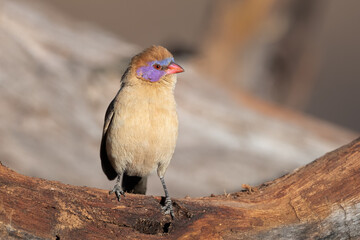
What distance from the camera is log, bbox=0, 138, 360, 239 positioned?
3.88 metres

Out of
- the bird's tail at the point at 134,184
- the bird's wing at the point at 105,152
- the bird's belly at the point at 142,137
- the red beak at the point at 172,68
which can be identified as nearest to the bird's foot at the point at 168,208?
the bird's belly at the point at 142,137

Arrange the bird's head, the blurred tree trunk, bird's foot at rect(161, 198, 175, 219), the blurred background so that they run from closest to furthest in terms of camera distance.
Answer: bird's foot at rect(161, 198, 175, 219), the bird's head, the blurred background, the blurred tree trunk

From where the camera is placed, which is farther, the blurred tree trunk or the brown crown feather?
the blurred tree trunk

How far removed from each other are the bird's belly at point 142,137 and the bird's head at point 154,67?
1.26 ft

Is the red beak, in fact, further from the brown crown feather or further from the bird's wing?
the bird's wing

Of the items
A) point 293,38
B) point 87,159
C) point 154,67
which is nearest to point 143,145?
point 154,67

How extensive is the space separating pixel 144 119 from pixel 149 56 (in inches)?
24.9

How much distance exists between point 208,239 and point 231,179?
13.1ft

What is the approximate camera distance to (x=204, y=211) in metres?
4.18

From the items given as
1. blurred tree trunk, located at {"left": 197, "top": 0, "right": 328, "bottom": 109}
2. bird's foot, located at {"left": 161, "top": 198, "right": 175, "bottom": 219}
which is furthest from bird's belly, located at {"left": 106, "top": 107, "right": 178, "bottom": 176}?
blurred tree trunk, located at {"left": 197, "top": 0, "right": 328, "bottom": 109}

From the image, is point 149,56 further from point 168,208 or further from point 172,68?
point 168,208

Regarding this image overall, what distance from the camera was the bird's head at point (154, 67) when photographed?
520 centimetres

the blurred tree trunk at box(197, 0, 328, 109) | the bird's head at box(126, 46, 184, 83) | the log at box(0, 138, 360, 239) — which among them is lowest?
the log at box(0, 138, 360, 239)

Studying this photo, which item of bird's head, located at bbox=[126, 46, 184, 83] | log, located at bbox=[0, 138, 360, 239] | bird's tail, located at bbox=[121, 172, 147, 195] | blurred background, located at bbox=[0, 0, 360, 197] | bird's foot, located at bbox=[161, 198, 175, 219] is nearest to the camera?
log, located at bbox=[0, 138, 360, 239]
